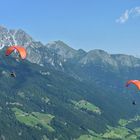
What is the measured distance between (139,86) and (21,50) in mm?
22843

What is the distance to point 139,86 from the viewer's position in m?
77.6

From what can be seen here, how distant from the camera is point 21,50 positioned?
261ft
